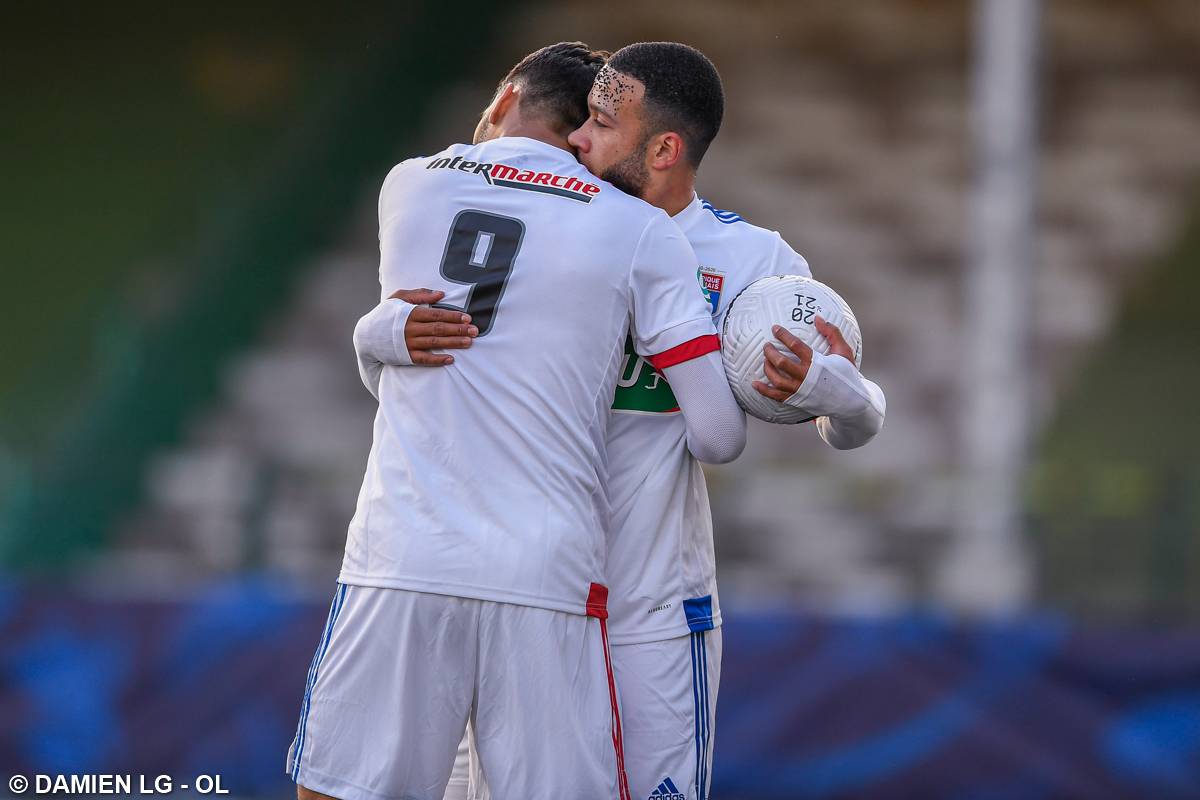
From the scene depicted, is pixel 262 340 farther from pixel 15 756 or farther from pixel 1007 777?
pixel 1007 777

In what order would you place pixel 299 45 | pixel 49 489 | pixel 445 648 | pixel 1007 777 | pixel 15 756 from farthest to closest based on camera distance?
1. pixel 299 45
2. pixel 49 489
3. pixel 15 756
4. pixel 1007 777
5. pixel 445 648

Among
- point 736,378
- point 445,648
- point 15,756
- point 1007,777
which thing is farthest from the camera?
point 15,756

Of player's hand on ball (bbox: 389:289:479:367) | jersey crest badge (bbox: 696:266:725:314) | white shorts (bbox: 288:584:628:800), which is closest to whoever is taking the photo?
white shorts (bbox: 288:584:628:800)

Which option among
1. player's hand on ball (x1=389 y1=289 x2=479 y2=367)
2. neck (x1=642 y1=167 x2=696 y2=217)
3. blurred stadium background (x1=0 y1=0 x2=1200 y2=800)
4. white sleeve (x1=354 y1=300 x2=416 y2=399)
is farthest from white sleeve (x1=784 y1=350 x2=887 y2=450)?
blurred stadium background (x1=0 y1=0 x2=1200 y2=800)

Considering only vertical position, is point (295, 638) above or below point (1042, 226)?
below

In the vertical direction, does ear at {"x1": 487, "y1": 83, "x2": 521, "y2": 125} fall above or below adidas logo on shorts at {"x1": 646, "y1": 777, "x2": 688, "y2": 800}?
above

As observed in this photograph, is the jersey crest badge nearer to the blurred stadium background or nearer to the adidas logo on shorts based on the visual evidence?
the adidas logo on shorts

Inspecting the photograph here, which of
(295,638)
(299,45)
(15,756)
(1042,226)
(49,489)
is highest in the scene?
(299,45)

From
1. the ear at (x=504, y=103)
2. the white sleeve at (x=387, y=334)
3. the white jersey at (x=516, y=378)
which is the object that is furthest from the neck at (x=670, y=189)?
the white sleeve at (x=387, y=334)

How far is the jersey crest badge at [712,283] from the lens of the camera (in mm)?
3422

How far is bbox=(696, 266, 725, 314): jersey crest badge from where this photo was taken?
342 centimetres

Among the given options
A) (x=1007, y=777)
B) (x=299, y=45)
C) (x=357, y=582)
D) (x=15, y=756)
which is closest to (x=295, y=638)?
(x=15, y=756)

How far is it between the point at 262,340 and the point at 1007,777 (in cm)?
751

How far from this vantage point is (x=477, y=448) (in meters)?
3.07
